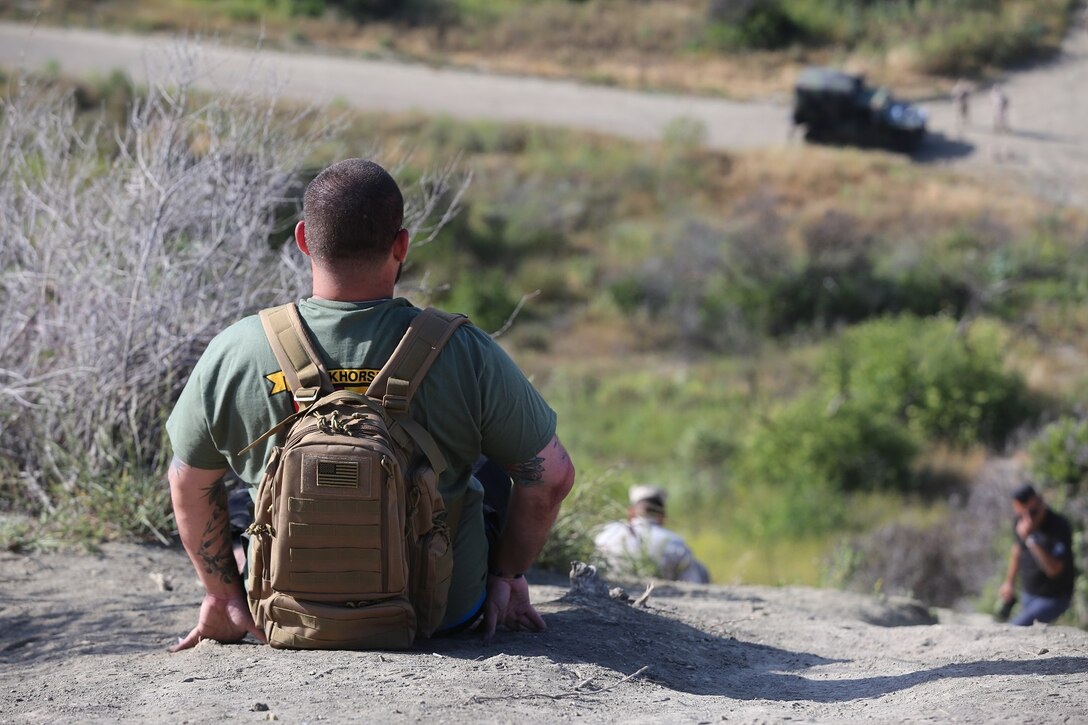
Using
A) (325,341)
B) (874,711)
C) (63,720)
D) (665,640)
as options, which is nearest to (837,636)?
(665,640)

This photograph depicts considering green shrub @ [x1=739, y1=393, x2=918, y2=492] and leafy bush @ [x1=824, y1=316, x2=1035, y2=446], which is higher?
leafy bush @ [x1=824, y1=316, x2=1035, y2=446]

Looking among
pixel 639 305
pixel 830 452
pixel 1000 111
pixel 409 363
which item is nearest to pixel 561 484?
pixel 409 363

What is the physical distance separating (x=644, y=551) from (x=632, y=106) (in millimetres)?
26777

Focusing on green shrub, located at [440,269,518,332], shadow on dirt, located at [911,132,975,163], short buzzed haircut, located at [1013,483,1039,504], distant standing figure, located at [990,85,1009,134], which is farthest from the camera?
distant standing figure, located at [990,85,1009,134]

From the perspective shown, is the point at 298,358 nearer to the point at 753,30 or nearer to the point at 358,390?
the point at 358,390

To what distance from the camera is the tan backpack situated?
3264 millimetres

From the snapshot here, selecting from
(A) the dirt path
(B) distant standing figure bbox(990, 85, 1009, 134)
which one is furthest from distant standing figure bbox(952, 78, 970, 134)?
(B) distant standing figure bbox(990, 85, 1009, 134)

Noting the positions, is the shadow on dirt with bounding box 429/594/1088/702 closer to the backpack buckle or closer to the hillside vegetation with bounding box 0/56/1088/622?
the backpack buckle

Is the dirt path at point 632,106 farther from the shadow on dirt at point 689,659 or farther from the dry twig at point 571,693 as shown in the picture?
the dry twig at point 571,693

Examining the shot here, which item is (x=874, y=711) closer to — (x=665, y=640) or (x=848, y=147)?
(x=665, y=640)

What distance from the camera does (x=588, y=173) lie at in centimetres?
2892

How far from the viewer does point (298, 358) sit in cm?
336

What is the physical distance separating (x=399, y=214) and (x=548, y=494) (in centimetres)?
89

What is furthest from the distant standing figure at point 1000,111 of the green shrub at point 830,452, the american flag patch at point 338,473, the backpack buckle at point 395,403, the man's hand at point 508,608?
the american flag patch at point 338,473
